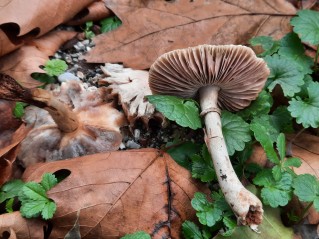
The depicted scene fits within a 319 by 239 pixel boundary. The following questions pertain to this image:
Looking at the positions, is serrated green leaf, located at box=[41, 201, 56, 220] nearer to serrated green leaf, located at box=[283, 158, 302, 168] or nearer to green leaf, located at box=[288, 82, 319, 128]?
serrated green leaf, located at box=[283, 158, 302, 168]

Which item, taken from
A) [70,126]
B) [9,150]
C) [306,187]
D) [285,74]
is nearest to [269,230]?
[306,187]

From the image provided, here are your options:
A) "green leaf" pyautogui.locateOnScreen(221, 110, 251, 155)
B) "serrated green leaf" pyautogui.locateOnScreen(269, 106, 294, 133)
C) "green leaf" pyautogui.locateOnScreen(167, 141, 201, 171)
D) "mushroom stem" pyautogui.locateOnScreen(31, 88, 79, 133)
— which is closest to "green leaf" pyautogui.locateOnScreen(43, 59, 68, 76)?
"mushroom stem" pyautogui.locateOnScreen(31, 88, 79, 133)

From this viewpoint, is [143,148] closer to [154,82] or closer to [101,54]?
[154,82]

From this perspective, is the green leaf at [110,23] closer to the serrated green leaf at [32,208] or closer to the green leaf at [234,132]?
the green leaf at [234,132]

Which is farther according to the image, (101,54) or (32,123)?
(101,54)

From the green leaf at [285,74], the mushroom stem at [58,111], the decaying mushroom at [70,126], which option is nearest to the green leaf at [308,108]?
the green leaf at [285,74]

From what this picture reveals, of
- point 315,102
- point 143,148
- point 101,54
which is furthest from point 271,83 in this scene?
point 101,54
